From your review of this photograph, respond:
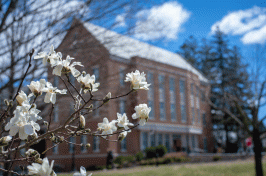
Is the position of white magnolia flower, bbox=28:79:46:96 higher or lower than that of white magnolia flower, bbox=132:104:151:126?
higher

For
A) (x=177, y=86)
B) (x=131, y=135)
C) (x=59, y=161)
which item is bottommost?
(x=59, y=161)

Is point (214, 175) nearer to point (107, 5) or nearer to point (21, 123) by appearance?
point (107, 5)

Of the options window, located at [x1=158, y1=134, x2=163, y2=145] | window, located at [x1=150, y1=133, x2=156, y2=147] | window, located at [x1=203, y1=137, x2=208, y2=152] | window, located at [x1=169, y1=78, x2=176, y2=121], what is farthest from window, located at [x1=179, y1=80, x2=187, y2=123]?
window, located at [x1=203, y1=137, x2=208, y2=152]

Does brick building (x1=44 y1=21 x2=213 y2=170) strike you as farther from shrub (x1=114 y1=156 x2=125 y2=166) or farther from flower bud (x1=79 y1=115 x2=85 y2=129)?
flower bud (x1=79 y1=115 x2=85 y2=129)

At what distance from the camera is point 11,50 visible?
534cm

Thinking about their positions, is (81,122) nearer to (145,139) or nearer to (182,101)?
(145,139)

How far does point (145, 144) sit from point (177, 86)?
7984 mm

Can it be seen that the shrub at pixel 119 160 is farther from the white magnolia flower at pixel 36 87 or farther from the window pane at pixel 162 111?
the white magnolia flower at pixel 36 87

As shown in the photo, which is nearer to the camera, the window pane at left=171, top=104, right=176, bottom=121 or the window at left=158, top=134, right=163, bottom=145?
the window at left=158, top=134, right=163, bottom=145

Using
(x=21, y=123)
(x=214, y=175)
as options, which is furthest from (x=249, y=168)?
(x=21, y=123)

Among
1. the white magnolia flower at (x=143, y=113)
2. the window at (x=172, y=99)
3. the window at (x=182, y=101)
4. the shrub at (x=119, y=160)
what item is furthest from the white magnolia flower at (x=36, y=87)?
the window at (x=182, y=101)

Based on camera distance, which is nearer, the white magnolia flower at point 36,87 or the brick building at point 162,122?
the white magnolia flower at point 36,87

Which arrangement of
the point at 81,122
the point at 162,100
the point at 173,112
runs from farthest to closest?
the point at 173,112, the point at 162,100, the point at 81,122

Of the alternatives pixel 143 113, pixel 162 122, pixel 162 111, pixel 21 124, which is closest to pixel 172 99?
pixel 162 111
